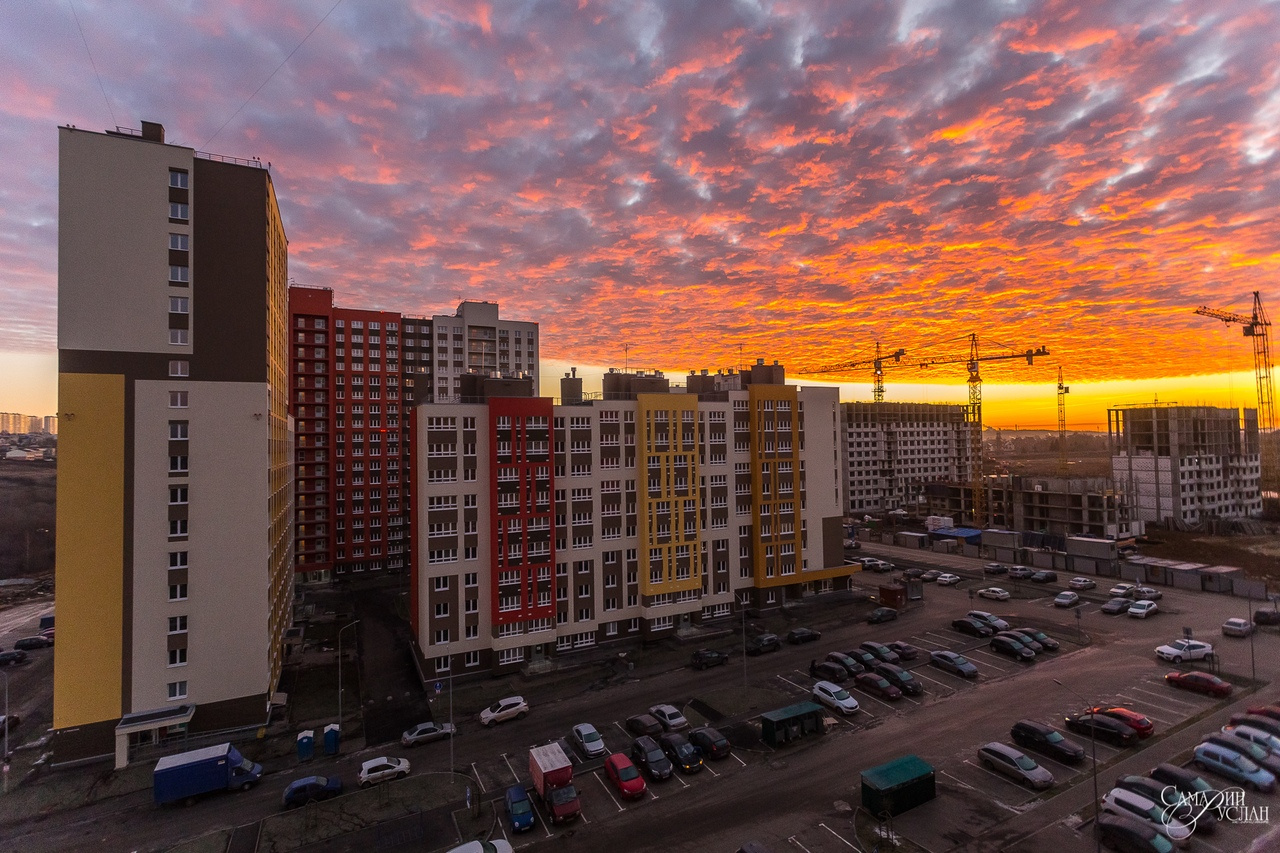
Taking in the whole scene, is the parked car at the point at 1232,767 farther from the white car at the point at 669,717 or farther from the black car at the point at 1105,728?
the white car at the point at 669,717

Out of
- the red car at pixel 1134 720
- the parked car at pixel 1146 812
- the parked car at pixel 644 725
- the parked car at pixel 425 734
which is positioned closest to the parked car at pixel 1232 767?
the red car at pixel 1134 720

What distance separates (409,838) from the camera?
29.9 m

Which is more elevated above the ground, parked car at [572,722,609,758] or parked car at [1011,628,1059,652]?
parked car at [1011,628,1059,652]

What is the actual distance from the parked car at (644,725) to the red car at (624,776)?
497 centimetres

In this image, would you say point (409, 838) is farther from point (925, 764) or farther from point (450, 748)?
point (925, 764)

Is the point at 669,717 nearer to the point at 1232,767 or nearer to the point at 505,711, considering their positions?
the point at 505,711

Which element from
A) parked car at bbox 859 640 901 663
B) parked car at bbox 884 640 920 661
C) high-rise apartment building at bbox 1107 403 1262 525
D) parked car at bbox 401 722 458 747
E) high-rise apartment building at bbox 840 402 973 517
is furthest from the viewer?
high-rise apartment building at bbox 840 402 973 517

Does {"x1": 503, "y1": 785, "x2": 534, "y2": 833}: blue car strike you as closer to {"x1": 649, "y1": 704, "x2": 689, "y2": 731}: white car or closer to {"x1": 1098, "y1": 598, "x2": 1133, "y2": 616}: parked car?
{"x1": 649, "y1": 704, "x2": 689, "y2": 731}: white car

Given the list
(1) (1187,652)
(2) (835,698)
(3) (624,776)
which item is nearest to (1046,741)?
(2) (835,698)

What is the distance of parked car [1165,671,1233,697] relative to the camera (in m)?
41.8

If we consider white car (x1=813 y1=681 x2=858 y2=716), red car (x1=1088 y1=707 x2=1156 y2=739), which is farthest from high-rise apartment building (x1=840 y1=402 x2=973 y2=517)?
red car (x1=1088 y1=707 x2=1156 y2=739)

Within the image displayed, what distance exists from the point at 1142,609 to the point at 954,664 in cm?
2924

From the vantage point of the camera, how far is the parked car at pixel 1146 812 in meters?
27.0

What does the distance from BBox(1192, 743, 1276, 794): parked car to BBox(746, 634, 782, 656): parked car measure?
2906 centimetres
